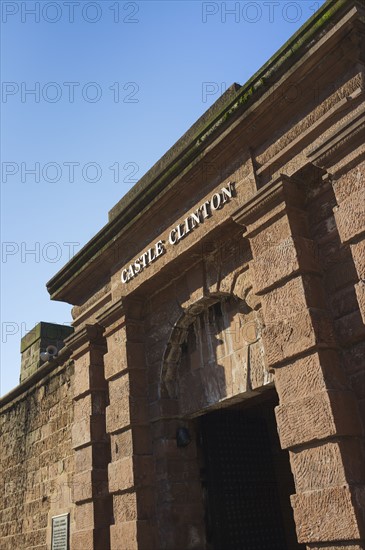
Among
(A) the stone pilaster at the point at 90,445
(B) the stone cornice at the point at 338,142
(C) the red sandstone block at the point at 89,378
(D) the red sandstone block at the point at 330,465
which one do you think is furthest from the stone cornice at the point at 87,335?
(B) the stone cornice at the point at 338,142

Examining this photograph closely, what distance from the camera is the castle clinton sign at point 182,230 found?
234 inches

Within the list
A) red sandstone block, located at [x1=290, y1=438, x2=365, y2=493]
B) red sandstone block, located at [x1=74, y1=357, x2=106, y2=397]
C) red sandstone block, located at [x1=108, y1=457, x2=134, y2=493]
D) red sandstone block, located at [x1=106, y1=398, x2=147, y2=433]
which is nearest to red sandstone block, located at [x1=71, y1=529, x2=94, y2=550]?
red sandstone block, located at [x1=108, y1=457, x2=134, y2=493]

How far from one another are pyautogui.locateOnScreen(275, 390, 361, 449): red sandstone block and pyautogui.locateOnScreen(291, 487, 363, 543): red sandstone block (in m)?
0.42

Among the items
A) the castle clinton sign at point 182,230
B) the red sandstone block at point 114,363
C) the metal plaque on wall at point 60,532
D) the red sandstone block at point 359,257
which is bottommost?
the metal plaque on wall at point 60,532

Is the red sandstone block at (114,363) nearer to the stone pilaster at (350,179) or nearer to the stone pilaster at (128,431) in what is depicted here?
the stone pilaster at (128,431)

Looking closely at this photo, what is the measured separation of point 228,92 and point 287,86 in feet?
4.51

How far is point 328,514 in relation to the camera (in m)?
4.03

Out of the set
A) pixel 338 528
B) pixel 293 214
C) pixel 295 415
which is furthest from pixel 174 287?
pixel 338 528

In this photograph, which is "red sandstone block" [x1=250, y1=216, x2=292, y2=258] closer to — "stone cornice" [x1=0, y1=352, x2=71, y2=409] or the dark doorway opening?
the dark doorway opening

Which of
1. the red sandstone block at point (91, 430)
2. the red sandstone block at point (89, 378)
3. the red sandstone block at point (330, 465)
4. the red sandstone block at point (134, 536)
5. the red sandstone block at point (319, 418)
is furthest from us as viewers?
the red sandstone block at point (89, 378)

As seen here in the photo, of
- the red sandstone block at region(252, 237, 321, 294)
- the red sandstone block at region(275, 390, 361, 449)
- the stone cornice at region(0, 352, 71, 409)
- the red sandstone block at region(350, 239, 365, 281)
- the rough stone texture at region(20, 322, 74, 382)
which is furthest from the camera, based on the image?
the rough stone texture at region(20, 322, 74, 382)

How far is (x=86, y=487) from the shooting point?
696 centimetres

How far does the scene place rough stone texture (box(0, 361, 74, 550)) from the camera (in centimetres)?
833

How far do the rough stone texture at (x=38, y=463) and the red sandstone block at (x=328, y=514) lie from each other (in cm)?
455
